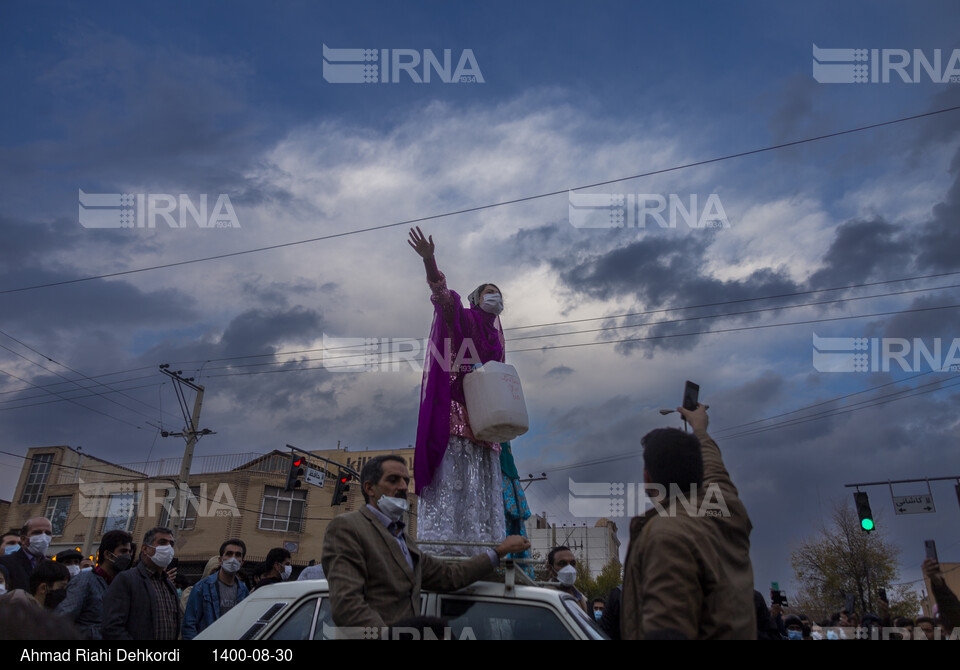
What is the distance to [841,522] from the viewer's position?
42125 mm

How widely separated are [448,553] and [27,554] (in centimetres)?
431

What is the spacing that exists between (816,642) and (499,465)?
394cm

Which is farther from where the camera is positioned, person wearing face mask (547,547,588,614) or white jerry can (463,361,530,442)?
white jerry can (463,361,530,442)

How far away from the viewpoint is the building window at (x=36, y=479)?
4394cm

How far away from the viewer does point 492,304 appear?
651cm

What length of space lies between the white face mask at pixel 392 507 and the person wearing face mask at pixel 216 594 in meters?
3.29

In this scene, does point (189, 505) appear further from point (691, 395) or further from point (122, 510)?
point (691, 395)

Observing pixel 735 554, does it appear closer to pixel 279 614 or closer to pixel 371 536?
pixel 371 536

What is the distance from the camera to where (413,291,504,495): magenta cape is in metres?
5.84

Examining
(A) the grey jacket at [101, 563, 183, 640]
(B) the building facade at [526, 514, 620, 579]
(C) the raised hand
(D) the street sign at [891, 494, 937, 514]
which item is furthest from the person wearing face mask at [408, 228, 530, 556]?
(B) the building facade at [526, 514, 620, 579]

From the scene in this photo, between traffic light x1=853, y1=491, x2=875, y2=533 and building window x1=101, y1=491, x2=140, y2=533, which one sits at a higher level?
building window x1=101, y1=491, x2=140, y2=533

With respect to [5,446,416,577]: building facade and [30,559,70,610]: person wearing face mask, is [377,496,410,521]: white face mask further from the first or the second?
[5,446,416,577]: building facade

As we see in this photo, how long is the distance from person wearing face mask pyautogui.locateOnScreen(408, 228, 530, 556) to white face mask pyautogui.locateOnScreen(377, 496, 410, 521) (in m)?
1.79

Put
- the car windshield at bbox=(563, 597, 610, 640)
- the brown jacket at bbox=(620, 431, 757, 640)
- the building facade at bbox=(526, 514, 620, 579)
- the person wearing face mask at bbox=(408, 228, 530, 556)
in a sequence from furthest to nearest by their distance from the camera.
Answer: the building facade at bbox=(526, 514, 620, 579)
the person wearing face mask at bbox=(408, 228, 530, 556)
the car windshield at bbox=(563, 597, 610, 640)
the brown jacket at bbox=(620, 431, 757, 640)
